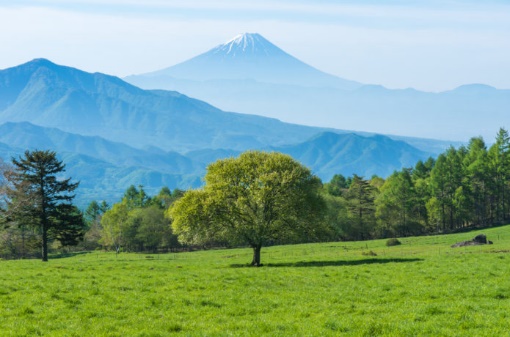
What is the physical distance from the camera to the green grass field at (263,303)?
699 inches

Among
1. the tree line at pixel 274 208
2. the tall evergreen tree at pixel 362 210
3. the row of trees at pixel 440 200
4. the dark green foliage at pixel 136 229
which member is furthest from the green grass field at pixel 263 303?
the dark green foliage at pixel 136 229

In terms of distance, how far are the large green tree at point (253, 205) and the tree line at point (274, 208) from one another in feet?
0.30

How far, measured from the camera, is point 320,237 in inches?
1806

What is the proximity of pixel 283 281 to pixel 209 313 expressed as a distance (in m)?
9.58

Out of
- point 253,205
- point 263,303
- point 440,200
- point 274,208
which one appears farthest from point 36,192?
point 440,200

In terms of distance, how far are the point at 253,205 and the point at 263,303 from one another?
23372mm

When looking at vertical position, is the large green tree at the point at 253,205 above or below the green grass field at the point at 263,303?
above

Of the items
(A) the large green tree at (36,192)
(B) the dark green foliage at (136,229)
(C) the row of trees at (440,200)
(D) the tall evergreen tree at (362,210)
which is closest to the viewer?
(A) the large green tree at (36,192)

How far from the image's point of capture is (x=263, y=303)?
22.9 metres

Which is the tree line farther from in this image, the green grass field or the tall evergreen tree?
the green grass field

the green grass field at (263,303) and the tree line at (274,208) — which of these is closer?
the green grass field at (263,303)

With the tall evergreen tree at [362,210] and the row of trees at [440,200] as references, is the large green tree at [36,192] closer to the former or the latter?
the row of trees at [440,200]

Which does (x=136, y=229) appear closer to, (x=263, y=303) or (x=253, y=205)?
(x=253, y=205)

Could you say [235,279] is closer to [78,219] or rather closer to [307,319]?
[307,319]
